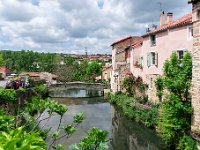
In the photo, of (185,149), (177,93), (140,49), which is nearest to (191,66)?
(177,93)

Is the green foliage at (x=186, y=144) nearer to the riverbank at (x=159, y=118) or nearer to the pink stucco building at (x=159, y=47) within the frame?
the riverbank at (x=159, y=118)

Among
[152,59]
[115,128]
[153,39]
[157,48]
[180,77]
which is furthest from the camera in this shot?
[152,59]

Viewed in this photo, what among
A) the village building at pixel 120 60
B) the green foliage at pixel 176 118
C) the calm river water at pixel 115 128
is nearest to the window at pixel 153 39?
the calm river water at pixel 115 128

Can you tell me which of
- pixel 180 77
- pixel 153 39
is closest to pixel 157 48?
pixel 153 39

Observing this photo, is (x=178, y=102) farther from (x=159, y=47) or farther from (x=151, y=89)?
(x=151, y=89)

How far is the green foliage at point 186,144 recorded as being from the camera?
52.5ft

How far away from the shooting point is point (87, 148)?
14.9 feet

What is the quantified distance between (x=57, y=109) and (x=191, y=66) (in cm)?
1287

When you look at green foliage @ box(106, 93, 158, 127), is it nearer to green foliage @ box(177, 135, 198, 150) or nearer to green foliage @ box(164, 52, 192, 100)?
green foliage @ box(164, 52, 192, 100)

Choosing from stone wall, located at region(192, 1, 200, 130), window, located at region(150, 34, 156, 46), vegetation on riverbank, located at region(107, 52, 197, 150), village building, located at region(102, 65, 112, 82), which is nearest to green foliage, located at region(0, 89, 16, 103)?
vegetation on riverbank, located at region(107, 52, 197, 150)

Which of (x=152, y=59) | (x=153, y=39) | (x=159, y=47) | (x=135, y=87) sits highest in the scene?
(x=153, y=39)

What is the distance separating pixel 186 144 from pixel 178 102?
254 cm

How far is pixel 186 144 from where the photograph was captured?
16469mm

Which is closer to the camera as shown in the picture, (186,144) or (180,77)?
(186,144)
